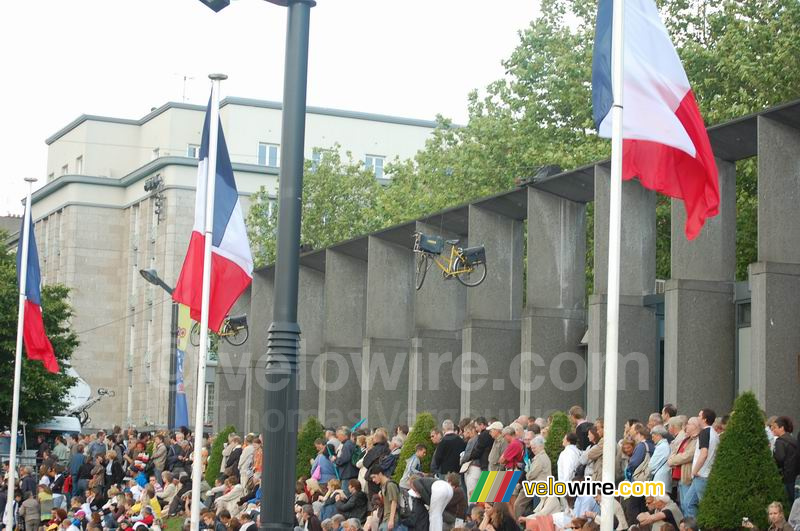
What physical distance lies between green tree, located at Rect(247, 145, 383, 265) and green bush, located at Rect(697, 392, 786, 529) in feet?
148

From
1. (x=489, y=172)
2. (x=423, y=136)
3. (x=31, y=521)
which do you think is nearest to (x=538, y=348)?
(x=31, y=521)

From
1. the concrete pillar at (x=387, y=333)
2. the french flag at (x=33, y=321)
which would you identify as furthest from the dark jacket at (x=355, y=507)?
the concrete pillar at (x=387, y=333)

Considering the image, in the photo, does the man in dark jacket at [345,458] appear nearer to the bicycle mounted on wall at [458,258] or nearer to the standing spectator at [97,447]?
the bicycle mounted on wall at [458,258]

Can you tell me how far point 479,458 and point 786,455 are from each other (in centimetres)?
553

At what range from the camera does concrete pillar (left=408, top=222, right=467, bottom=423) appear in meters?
32.5

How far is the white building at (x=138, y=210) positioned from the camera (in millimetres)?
77938

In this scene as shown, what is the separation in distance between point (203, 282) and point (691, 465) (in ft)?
22.5

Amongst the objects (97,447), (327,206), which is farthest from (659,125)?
(327,206)

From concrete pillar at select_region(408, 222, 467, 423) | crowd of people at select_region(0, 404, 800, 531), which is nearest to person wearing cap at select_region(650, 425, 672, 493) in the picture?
crowd of people at select_region(0, 404, 800, 531)

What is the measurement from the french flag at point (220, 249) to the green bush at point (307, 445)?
34.0 feet

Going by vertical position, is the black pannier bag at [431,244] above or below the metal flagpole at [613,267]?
above

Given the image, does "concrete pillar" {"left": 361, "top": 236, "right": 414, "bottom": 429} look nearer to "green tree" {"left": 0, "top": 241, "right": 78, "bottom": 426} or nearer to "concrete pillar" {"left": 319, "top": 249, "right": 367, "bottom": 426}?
"concrete pillar" {"left": 319, "top": 249, "right": 367, "bottom": 426}

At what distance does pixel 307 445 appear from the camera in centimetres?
3045

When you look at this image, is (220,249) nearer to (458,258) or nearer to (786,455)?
(786,455)
